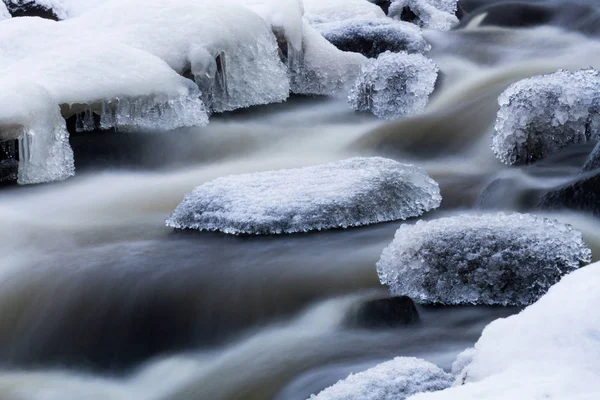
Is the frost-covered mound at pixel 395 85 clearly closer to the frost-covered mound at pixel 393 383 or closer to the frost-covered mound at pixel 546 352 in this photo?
the frost-covered mound at pixel 393 383

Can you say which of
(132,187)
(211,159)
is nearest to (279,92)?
(211,159)

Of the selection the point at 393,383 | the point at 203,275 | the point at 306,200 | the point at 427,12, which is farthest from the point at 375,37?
the point at 393,383

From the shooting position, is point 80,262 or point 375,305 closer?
point 375,305

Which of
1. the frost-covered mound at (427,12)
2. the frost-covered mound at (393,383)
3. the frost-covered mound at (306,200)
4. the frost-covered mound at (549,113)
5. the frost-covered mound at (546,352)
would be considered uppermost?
the frost-covered mound at (546,352)

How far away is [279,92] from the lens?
243 inches

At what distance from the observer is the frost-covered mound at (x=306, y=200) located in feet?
12.5

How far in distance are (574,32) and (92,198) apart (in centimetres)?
379

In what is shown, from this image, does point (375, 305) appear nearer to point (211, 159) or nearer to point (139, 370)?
point (139, 370)

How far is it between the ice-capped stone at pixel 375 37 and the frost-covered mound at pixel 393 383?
15.4 feet

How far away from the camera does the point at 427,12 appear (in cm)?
788

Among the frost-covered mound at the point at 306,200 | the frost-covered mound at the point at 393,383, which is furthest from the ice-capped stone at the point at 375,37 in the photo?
the frost-covered mound at the point at 393,383

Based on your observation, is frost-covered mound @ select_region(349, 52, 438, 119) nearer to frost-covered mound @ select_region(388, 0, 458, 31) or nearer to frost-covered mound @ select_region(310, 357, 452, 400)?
frost-covered mound @ select_region(388, 0, 458, 31)

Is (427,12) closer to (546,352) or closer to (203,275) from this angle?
(203,275)

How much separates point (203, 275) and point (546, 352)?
1.85m
